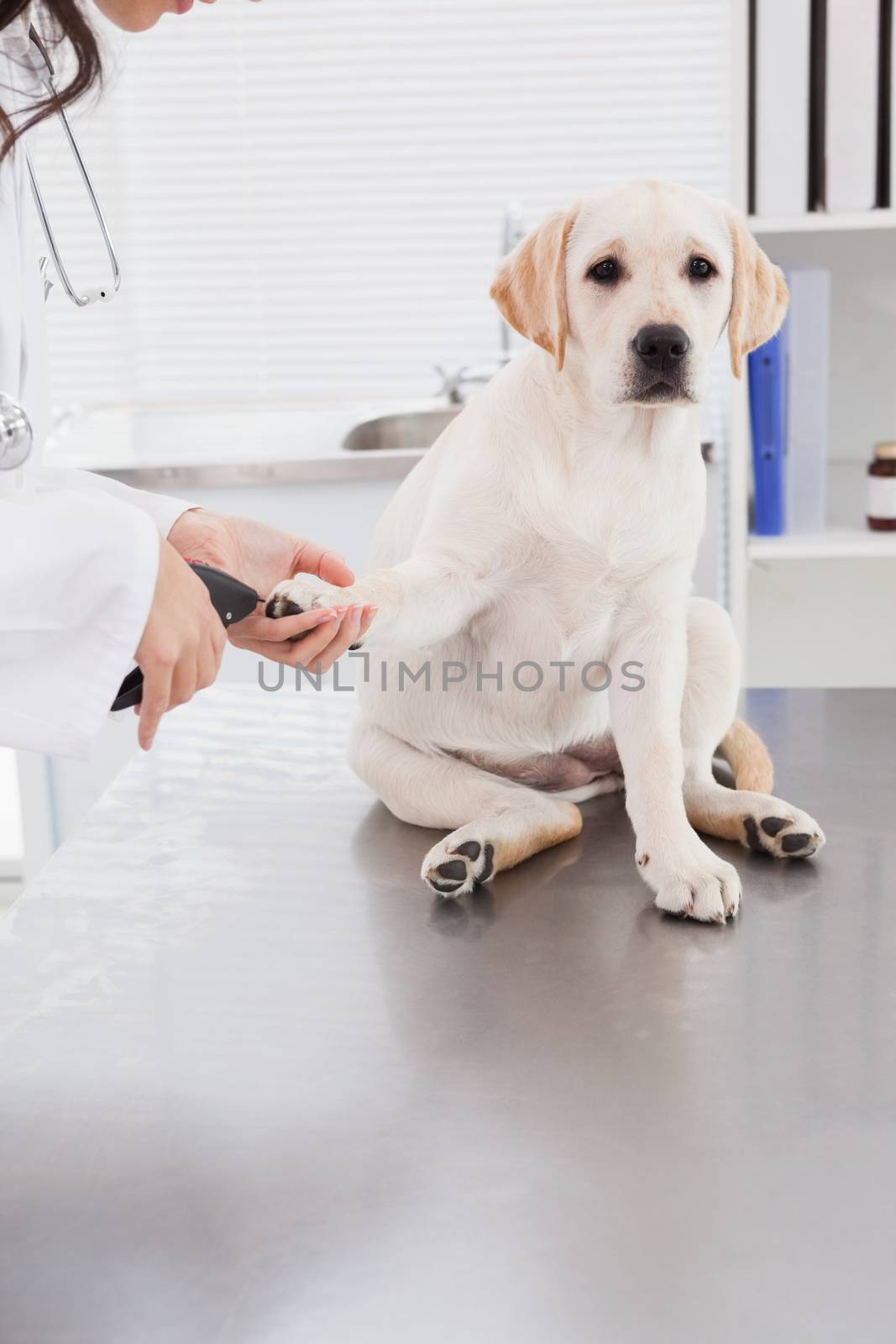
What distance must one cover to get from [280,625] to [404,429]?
1932 millimetres

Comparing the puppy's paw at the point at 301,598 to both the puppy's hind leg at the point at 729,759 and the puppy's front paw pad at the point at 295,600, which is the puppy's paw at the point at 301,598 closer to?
the puppy's front paw pad at the point at 295,600

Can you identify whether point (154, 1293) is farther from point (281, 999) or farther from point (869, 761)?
point (869, 761)

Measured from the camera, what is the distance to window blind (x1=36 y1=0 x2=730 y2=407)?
9.69 ft

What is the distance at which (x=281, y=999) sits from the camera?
36.9 inches

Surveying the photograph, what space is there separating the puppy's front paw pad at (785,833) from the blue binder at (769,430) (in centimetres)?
127

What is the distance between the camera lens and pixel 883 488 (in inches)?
91.4

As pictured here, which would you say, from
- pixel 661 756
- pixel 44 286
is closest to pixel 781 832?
pixel 661 756

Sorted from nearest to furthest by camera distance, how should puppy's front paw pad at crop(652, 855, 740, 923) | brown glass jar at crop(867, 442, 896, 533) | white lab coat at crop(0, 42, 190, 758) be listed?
1. white lab coat at crop(0, 42, 190, 758)
2. puppy's front paw pad at crop(652, 855, 740, 923)
3. brown glass jar at crop(867, 442, 896, 533)

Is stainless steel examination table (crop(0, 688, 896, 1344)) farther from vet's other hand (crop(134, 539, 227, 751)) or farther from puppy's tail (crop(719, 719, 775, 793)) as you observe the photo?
vet's other hand (crop(134, 539, 227, 751))

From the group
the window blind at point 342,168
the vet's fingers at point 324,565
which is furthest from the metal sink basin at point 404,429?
the vet's fingers at point 324,565

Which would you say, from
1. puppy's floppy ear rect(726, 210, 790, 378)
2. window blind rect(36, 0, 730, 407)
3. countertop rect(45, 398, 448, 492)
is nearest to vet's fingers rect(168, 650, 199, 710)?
puppy's floppy ear rect(726, 210, 790, 378)

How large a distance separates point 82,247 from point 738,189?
5.58 ft

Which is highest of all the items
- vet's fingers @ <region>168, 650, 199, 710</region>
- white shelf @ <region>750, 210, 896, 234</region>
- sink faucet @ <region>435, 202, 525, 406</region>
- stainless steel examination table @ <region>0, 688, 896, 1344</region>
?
white shelf @ <region>750, 210, 896, 234</region>

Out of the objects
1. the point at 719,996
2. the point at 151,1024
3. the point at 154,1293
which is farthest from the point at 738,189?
the point at 154,1293
